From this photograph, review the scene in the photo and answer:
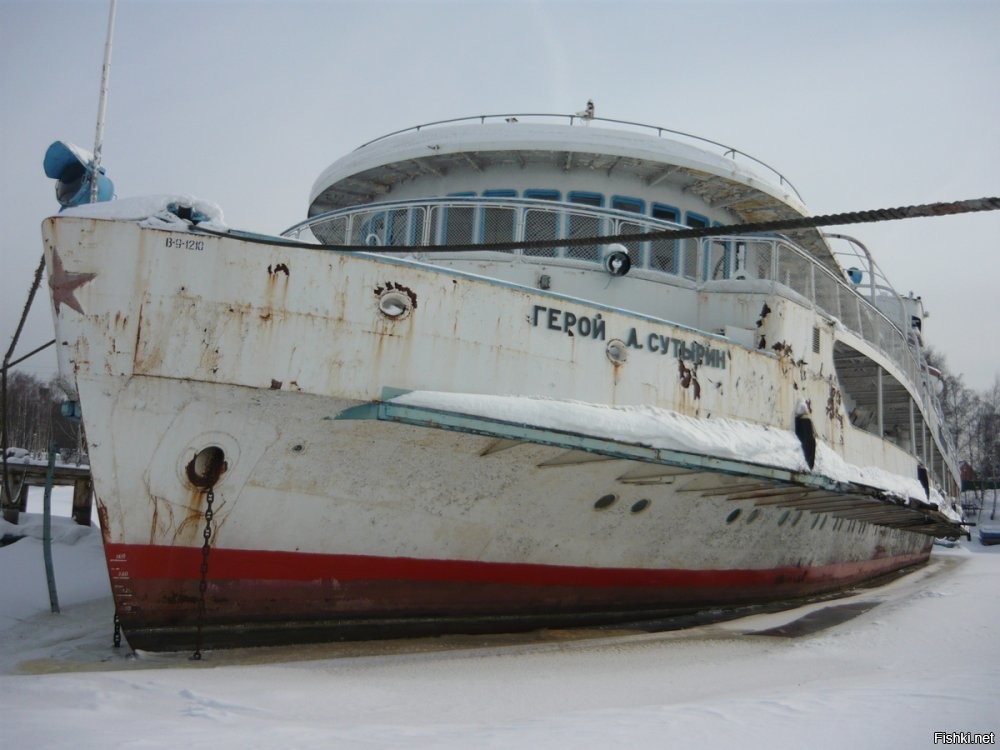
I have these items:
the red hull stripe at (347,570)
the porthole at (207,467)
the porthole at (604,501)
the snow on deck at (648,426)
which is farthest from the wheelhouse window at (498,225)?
the porthole at (207,467)

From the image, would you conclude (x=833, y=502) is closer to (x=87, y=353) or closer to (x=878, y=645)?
(x=878, y=645)

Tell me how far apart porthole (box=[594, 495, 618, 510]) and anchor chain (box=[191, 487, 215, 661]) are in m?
3.41

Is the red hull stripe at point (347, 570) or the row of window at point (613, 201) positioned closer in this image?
the red hull stripe at point (347, 570)

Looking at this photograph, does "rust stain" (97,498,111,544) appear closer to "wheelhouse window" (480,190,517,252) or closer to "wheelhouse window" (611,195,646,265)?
"wheelhouse window" (480,190,517,252)

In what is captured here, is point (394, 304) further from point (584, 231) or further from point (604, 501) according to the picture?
point (584, 231)

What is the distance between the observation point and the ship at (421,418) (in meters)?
6.47

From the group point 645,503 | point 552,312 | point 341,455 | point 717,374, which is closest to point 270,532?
point 341,455

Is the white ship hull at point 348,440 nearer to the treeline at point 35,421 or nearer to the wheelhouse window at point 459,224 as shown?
the wheelhouse window at point 459,224

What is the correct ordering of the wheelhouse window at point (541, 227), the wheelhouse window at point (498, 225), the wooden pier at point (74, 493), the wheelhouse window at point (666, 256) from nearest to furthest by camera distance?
the wheelhouse window at point (541, 227) → the wheelhouse window at point (498, 225) → the wheelhouse window at point (666, 256) → the wooden pier at point (74, 493)

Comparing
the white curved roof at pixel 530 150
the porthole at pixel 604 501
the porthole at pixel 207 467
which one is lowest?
the porthole at pixel 604 501

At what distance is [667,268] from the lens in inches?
411

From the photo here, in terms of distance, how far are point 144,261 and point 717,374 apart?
210 inches

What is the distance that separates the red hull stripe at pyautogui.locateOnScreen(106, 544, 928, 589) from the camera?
6.58 metres

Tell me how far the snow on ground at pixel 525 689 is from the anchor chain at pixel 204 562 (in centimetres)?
17
